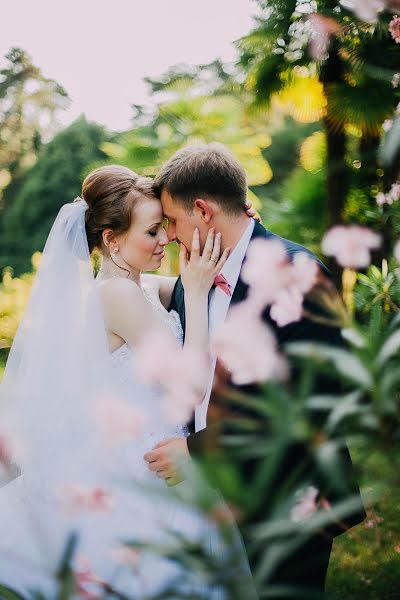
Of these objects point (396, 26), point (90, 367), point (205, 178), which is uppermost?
point (396, 26)

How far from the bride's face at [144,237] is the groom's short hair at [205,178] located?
0.13 m

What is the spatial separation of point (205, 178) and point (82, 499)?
1873 millimetres

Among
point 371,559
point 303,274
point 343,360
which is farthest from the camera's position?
point 371,559

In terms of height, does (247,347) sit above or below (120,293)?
above

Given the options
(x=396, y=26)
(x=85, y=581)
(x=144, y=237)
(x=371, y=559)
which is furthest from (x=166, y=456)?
(x=371, y=559)

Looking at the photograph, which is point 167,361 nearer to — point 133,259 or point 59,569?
point 59,569

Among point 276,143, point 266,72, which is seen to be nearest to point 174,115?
point 266,72

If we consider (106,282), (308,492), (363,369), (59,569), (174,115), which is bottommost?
(174,115)

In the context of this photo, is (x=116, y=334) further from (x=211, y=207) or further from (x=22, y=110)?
(x=22, y=110)

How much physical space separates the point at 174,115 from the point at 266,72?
132 inches

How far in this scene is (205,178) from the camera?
2.81m

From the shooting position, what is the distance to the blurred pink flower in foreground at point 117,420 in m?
1.24

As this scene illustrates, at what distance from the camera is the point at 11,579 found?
226cm

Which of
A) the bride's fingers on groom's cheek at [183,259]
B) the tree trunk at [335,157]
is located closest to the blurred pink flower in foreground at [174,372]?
the bride's fingers on groom's cheek at [183,259]
